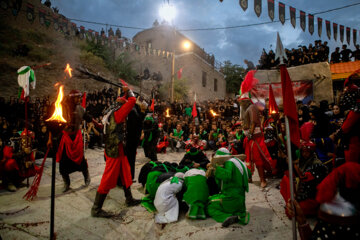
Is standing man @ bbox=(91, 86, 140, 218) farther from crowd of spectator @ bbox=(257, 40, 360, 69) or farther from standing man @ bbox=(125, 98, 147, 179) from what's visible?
crowd of spectator @ bbox=(257, 40, 360, 69)

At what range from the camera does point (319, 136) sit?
4.19 meters

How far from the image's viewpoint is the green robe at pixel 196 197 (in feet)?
A: 10.4

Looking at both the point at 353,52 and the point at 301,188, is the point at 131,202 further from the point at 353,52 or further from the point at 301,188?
the point at 353,52

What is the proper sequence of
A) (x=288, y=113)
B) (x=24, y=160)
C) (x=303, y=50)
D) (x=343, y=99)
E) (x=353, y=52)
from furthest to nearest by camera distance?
1. (x=353, y=52)
2. (x=303, y=50)
3. (x=24, y=160)
4. (x=343, y=99)
5. (x=288, y=113)

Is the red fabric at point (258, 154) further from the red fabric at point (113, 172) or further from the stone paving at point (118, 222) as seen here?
the red fabric at point (113, 172)

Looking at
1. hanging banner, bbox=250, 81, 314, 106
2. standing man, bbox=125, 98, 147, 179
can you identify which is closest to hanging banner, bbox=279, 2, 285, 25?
hanging banner, bbox=250, 81, 314, 106

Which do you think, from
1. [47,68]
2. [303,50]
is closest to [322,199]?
[303,50]

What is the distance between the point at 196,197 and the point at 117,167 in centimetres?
144

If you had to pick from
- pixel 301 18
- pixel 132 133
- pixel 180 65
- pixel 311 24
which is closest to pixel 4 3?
pixel 132 133

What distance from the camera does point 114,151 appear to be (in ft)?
11.0

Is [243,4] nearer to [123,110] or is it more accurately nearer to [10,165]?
[123,110]

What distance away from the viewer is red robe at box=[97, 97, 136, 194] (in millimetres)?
3211

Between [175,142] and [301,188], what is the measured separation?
798cm

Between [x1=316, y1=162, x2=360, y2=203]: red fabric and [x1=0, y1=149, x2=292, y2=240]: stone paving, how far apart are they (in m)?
1.60
